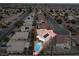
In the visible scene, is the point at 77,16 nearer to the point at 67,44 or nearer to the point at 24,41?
the point at 67,44

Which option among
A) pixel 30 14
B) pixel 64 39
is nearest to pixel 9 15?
pixel 30 14

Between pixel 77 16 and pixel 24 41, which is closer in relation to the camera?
pixel 24 41

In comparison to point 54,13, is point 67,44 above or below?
below

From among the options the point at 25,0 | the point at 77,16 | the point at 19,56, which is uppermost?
the point at 25,0

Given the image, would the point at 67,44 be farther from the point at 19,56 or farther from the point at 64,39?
the point at 19,56

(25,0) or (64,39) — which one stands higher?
(25,0)

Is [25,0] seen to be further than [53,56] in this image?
Yes

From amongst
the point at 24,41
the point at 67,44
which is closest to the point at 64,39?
the point at 67,44

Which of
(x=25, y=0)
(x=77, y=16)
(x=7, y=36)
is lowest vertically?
(x=7, y=36)

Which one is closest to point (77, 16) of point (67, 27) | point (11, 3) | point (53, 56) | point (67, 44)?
point (67, 27)
